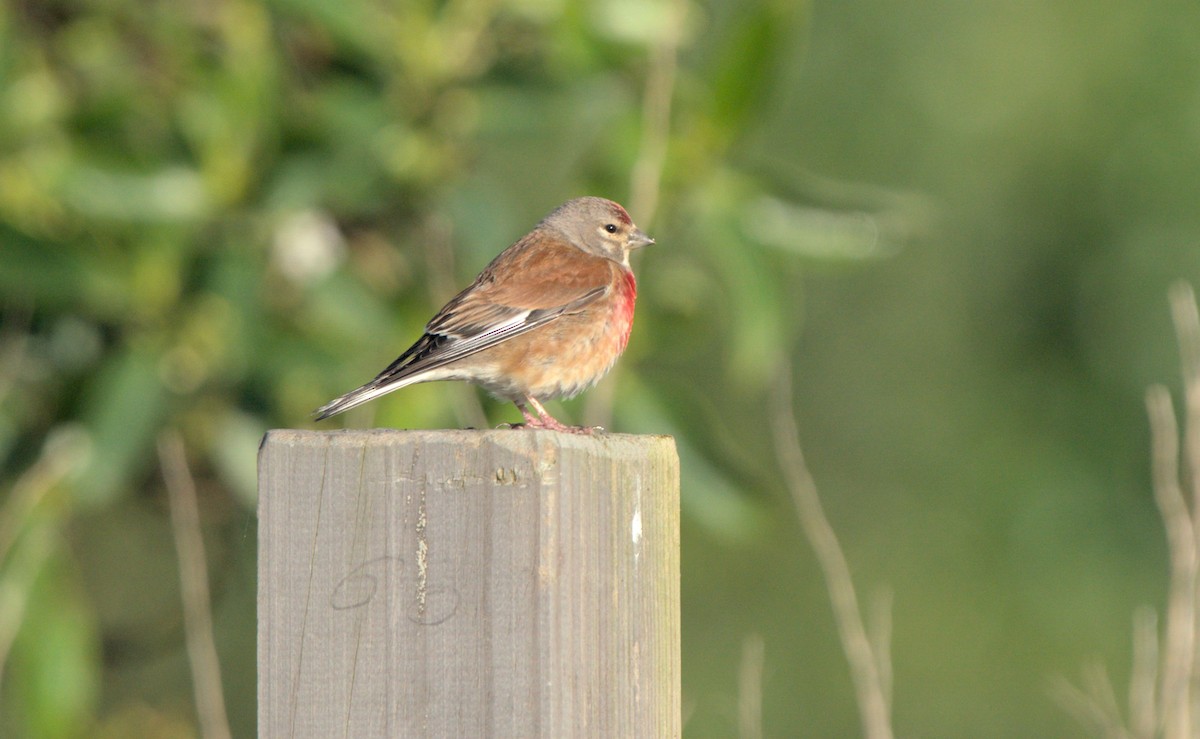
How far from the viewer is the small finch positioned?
379 cm

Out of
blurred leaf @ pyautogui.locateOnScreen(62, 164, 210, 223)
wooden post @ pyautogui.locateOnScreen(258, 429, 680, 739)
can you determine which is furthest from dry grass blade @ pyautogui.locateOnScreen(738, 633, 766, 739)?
blurred leaf @ pyautogui.locateOnScreen(62, 164, 210, 223)

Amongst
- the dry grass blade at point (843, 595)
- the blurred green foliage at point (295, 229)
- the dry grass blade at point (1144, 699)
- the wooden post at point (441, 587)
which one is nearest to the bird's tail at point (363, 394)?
the blurred green foliage at point (295, 229)

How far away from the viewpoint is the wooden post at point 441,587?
1.96 meters

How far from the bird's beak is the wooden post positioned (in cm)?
218

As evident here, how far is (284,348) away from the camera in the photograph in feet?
12.6

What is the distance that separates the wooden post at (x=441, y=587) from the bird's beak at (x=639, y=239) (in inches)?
86.0

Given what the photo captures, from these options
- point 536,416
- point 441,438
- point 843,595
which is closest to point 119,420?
point 536,416

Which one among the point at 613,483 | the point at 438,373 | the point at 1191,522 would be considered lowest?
the point at 613,483

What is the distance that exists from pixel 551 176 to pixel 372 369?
5664 mm

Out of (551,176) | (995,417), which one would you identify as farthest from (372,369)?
(995,417)

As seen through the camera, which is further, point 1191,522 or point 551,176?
point 551,176

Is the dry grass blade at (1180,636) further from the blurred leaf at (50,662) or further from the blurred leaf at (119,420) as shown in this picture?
the blurred leaf at (50,662)

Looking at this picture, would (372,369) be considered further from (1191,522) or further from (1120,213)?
(1120,213)

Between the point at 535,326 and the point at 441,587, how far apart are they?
2.13 meters
